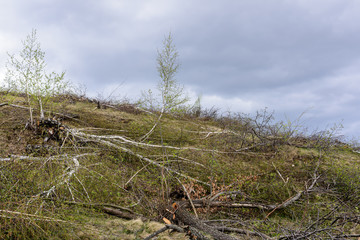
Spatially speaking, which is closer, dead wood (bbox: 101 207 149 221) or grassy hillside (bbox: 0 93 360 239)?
grassy hillside (bbox: 0 93 360 239)

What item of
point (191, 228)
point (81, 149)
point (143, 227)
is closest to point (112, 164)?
point (81, 149)

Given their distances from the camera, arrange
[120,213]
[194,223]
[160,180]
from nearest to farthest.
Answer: [194,223]
[120,213]
[160,180]

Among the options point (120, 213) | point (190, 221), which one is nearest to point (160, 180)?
point (120, 213)

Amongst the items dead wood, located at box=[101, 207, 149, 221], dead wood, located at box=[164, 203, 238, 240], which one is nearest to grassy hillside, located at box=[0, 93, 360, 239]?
dead wood, located at box=[101, 207, 149, 221]

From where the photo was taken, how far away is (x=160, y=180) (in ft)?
19.5

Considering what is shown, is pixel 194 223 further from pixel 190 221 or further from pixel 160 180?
pixel 160 180

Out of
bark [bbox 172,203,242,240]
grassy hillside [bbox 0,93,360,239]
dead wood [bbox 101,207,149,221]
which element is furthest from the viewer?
dead wood [bbox 101,207,149,221]

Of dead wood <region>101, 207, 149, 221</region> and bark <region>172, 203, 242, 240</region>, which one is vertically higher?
bark <region>172, 203, 242, 240</region>

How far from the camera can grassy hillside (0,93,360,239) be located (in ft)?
9.94

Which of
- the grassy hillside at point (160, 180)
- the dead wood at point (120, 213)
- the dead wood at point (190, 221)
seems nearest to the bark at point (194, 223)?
the dead wood at point (190, 221)

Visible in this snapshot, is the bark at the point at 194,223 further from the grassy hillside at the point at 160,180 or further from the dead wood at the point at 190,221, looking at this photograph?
the grassy hillside at the point at 160,180

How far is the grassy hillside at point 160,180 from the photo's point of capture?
9.94 ft

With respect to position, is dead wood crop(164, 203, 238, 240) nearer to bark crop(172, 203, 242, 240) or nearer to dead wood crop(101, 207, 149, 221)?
bark crop(172, 203, 242, 240)

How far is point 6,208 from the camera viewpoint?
2594mm
